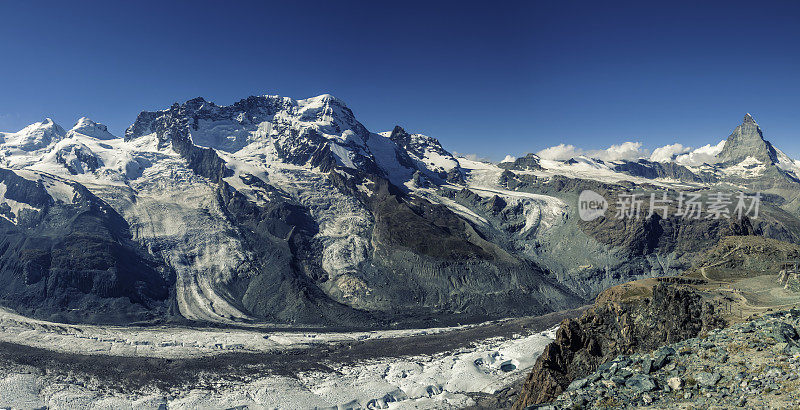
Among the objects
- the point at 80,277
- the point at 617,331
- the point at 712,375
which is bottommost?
the point at 617,331

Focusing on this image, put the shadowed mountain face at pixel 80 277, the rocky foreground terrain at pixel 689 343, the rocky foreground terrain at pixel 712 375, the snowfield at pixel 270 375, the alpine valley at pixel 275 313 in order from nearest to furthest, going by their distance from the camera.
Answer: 1. the rocky foreground terrain at pixel 712 375
2. the rocky foreground terrain at pixel 689 343
3. the snowfield at pixel 270 375
4. the alpine valley at pixel 275 313
5. the shadowed mountain face at pixel 80 277

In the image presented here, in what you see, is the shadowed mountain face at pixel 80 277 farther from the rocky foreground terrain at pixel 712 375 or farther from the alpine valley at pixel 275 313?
the rocky foreground terrain at pixel 712 375

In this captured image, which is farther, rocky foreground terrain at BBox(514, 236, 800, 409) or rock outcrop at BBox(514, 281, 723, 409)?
rock outcrop at BBox(514, 281, 723, 409)

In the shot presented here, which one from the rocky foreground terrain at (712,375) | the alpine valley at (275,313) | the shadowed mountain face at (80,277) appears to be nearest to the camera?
the rocky foreground terrain at (712,375)

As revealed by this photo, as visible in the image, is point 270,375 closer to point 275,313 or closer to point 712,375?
point 275,313

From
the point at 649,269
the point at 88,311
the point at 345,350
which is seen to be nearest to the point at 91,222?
the point at 88,311

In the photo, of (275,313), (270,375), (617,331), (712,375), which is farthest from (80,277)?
(712,375)

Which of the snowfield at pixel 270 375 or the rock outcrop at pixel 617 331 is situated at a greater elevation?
the rock outcrop at pixel 617 331

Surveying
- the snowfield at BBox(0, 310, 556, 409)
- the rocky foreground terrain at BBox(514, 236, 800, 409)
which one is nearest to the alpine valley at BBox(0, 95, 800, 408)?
the snowfield at BBox(0, 310, 556, 409)

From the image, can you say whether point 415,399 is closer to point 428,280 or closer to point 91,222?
point 428,280

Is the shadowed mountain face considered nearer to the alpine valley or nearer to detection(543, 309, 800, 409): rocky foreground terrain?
the alpine valley

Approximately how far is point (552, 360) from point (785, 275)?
36584mm

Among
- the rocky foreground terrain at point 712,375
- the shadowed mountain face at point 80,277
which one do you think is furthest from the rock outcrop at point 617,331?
the shadowed mountain face at point 80,277

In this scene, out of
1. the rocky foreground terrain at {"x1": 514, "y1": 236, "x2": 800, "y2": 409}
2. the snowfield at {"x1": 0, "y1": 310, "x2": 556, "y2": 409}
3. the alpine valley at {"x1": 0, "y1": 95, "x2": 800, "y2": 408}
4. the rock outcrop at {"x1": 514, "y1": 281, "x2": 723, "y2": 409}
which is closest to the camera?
the rocky foreground terrain at {"x1": 514, "y1": 236, "x2": 800, "y2": 409}
